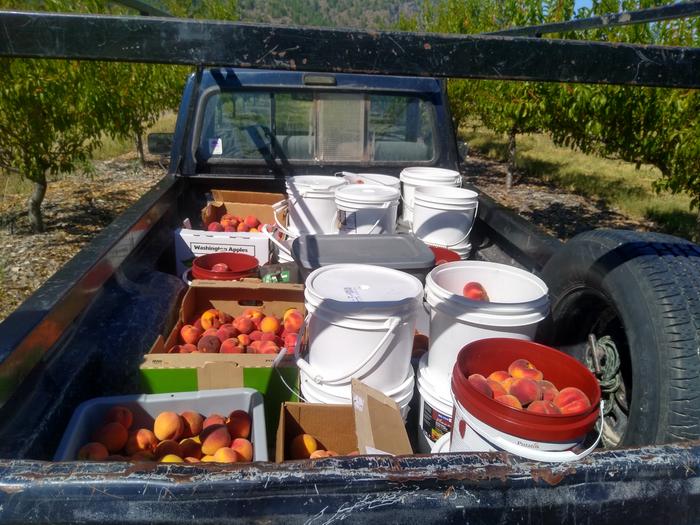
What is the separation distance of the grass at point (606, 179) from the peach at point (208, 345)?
8.89m

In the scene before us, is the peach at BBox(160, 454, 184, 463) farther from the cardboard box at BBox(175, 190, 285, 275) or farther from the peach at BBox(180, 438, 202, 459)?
the cardboard box at BBox(175, 190, 285, 275)

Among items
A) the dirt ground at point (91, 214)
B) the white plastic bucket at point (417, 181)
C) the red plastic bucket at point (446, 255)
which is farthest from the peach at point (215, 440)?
the dirt ground at point (91, 214)

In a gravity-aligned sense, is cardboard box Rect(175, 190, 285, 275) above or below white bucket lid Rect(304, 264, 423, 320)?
below

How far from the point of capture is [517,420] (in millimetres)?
1227

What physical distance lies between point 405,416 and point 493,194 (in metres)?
11.0

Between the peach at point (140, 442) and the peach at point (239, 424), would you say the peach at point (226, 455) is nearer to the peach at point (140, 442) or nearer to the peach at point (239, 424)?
the peach at point (239, 424)

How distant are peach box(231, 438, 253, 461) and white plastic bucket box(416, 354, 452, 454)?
23.0 inches

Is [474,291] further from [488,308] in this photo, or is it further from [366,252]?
[366,252]

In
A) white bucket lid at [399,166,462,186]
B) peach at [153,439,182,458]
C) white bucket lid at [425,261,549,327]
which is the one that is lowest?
peach at [153,439,182,458]

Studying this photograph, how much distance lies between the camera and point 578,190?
1289 cm

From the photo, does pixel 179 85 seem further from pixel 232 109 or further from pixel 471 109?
pixel 232 109

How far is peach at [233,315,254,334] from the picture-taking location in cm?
243

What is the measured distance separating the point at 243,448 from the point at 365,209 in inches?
57.7

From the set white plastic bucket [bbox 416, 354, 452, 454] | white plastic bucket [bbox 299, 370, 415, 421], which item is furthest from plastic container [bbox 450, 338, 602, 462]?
white plastic bucket [bbox 299, 370, 415, 421]
